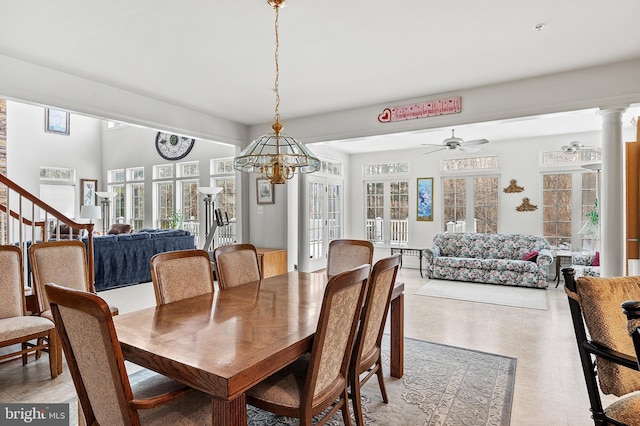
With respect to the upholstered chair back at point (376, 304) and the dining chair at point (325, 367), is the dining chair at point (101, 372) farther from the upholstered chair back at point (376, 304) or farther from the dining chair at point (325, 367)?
the upholstered chair back at point (376, 304)

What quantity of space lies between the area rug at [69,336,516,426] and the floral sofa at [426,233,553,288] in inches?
133

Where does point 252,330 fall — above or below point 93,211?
below

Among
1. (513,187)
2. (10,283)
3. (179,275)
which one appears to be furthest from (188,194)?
(513,187)

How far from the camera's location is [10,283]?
8.74ft

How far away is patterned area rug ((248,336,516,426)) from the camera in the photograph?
219 cm

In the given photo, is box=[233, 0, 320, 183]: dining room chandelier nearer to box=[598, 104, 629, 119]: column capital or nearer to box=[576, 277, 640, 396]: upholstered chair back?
box=[576, 277, 640, 396]: upholstered chair back

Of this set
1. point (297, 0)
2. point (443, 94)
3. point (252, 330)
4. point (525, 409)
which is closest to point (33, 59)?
point (297, 0)

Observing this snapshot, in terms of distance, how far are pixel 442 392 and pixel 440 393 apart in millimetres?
23

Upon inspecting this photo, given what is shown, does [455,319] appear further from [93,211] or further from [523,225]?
[93,211]

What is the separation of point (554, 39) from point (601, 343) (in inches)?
102

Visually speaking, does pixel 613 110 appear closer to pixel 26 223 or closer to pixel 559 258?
pixel 559 258

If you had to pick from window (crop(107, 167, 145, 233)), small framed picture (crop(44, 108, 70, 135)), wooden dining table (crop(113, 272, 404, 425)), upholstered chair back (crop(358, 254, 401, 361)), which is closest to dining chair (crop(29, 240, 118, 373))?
wooden dining table (crop(113, 272, 404, 425))

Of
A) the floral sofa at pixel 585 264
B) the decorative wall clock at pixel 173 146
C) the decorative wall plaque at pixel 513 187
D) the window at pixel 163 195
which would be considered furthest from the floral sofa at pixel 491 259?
the window at pixel 163 195

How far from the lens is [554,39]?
2.92 meters
